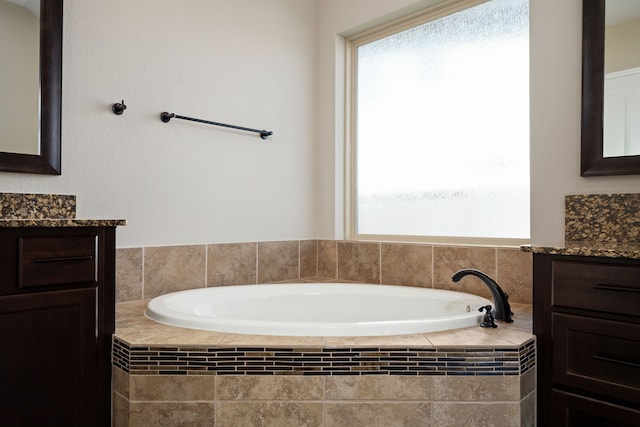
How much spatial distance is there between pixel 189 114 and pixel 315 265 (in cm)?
125

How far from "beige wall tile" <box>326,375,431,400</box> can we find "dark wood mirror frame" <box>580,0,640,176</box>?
1.12m

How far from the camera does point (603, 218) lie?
1731 mm

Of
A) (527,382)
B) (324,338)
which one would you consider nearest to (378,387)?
(324,338)

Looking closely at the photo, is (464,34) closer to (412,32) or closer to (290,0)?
(412,32)

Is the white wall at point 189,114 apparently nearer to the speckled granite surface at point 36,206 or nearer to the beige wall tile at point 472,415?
the speckled granite surface at point 36,206

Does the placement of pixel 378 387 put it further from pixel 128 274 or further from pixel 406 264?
pixel 128 274

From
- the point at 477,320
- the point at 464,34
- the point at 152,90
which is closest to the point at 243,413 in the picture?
the point at 477,320

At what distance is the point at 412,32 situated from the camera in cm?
262

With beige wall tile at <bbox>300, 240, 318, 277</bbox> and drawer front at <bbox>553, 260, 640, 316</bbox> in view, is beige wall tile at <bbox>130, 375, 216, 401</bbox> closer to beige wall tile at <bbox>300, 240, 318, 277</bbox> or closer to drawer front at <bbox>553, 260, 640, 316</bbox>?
drawer front at <bbox>553, 260, 640, 316</bbox>

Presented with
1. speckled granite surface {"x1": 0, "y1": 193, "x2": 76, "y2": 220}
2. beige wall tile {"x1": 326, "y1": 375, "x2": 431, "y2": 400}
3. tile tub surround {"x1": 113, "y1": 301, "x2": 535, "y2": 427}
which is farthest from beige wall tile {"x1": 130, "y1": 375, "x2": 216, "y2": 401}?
speckled granite surface {"x1": 0, "y1": 193, "x2": 76, "y2": 220}

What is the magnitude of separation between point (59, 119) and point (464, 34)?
2.03 meters

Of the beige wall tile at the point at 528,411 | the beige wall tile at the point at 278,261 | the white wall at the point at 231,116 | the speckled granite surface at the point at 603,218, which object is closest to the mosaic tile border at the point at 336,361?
the beige wall tile at the point at 528,411

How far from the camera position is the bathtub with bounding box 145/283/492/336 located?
1.89 metres

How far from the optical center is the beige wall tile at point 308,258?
2850 millimetres
